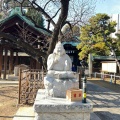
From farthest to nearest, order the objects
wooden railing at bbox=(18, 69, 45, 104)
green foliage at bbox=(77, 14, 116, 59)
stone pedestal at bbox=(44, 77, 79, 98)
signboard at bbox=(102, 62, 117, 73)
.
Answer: green foliage at bbox=(77, 14, 116, 59)
signboard at bbox=(102, 62, 117, 73)
wooden railing at bbox=(18, 69, 45, 104)
stone pedestal at bbox=(44, 77, 79, 98)

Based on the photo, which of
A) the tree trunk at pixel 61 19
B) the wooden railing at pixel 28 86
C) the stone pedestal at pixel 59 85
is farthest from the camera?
the tree trunk at pixel 61 19

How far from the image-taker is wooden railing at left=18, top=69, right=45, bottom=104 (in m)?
9.04

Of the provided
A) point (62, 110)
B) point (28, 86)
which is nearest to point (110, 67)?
point (28, 86)

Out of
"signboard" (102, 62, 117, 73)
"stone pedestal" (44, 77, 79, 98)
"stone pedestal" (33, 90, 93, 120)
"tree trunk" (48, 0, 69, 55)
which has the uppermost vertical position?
"tree trunk" (48, 0, 69, 55)

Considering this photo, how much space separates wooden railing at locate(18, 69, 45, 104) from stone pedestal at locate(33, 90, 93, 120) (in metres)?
3.72

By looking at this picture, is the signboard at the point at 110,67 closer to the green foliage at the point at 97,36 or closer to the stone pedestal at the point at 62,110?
the green foliage at the point at 97,36

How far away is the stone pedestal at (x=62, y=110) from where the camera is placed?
208 inches

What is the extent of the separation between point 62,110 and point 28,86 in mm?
4136

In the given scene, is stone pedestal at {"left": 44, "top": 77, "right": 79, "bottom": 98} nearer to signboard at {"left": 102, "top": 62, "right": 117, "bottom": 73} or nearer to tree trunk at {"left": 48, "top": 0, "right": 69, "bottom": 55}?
tree trunk at {"left": 48, "top": 0, "right": 69, "bottom": 55}

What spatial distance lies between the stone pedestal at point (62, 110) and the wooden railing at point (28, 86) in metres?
3.72

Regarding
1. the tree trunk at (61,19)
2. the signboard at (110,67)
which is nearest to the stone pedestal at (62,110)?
the tree trunk at (61,19)

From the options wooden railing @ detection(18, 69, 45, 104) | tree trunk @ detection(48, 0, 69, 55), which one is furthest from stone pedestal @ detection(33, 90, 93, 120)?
tree trunk @ detection(48, 0, 69, 55)

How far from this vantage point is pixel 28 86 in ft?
30.3

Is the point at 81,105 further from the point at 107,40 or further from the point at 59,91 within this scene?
the point at 107,40
